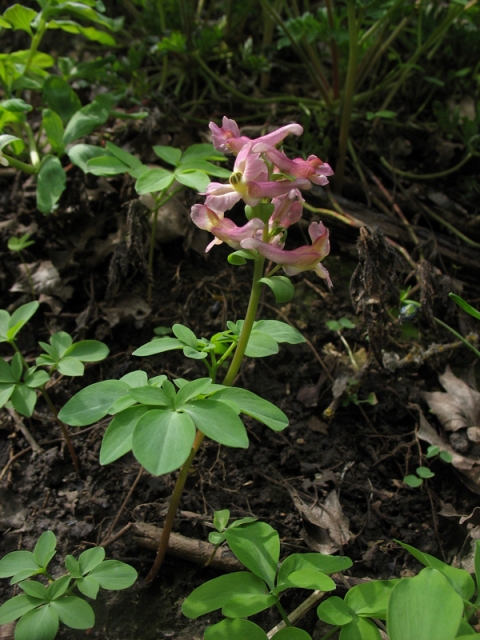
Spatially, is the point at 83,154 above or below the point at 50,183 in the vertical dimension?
above

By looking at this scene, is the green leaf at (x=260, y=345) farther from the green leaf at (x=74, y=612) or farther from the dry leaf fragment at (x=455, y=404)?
the dry leaf fragment at (x=455, y=404)

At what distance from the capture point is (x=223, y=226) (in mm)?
1173

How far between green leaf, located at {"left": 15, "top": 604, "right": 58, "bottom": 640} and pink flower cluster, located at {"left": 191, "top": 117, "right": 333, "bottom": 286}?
876mm

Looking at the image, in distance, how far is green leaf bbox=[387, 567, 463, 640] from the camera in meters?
0.86

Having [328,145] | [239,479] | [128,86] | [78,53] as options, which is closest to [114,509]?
[239,479]

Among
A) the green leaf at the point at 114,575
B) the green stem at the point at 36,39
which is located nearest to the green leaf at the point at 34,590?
the green leaf at the point at 114,575

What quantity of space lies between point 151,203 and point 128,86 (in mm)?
759

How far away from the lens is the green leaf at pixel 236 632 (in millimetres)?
1004

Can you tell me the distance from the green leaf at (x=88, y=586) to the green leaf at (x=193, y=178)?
1155mm

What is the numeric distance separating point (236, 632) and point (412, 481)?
33.2 inches

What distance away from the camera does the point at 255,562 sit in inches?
43.7

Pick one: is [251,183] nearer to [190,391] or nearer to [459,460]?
[190,391]

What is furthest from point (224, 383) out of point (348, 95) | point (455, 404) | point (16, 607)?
point (348, 95)

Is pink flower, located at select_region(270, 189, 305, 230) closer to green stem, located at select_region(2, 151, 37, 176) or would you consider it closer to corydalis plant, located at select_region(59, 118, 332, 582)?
corydalis plant, located at select_region(59, 118, 332, 582)
